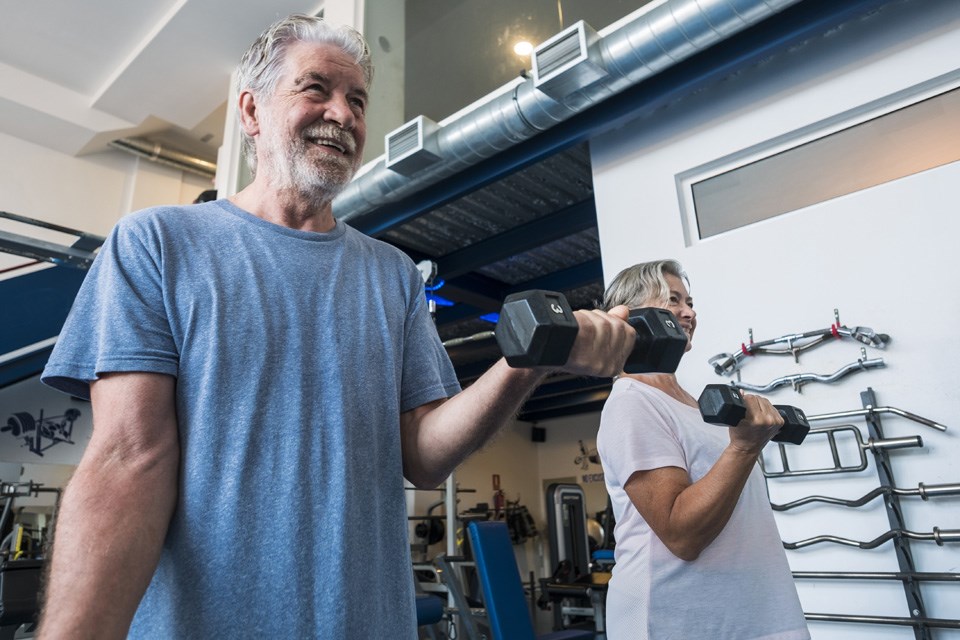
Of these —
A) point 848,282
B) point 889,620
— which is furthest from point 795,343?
point 889,620

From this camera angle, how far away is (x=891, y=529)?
1747 millimetres

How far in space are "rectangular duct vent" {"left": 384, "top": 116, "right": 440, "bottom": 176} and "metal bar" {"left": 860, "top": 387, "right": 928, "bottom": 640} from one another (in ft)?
6.16

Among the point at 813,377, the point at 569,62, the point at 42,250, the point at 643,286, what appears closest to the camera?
the point at 643,286

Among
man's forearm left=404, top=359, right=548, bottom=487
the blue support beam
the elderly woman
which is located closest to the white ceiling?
the blue support beam

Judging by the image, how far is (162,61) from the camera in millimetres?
5797

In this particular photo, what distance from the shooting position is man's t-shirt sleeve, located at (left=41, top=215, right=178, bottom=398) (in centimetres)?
67

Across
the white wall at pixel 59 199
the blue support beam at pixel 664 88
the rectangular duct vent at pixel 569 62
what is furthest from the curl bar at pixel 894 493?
the white wall at pixel 59 199

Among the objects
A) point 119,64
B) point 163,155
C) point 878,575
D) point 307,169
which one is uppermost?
point 119,64

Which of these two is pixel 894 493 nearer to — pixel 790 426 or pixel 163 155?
pixel 790 426

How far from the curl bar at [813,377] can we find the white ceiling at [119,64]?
4.39 meters

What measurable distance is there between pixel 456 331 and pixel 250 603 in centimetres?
548

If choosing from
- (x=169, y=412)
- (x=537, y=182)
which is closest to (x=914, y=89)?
(x=537, y=182)

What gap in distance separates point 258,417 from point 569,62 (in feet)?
6.31

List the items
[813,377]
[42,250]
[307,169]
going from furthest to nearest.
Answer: [42,250]
[813,377]
[307,169]
